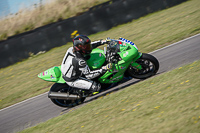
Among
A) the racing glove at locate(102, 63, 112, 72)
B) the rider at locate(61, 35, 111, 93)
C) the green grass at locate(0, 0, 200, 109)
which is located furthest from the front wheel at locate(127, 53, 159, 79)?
the green grass at locate(0, 0, 200, 109)

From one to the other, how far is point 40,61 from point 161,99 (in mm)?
9255

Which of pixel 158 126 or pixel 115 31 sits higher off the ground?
pixel 115 31

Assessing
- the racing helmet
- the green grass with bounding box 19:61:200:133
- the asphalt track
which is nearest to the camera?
the green grass with bounding box 19:61:200:133

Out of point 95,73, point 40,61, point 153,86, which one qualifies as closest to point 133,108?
point 153,86

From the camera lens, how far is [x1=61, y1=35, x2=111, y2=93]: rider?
240 inches

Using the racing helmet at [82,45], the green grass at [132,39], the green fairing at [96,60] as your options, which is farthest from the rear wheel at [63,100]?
the green grass at [132,39]

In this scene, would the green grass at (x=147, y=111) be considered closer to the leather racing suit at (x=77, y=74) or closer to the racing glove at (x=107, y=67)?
the leather racing suit at (x=77, y=74)

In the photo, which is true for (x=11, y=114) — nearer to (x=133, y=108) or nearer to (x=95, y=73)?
(x=95, y=73)

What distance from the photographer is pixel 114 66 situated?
6.30 meters

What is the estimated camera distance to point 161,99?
4730 millimetres

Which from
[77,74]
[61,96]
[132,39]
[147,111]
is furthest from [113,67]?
[132,39]

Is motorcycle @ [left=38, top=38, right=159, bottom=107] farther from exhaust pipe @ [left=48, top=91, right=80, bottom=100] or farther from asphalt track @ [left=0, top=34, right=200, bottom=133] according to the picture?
asphalt track @ [left=0, top=34, right=200, bottom=133]

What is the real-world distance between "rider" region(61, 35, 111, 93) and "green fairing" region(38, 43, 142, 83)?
17 centimetres

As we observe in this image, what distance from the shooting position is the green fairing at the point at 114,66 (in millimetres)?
6193
